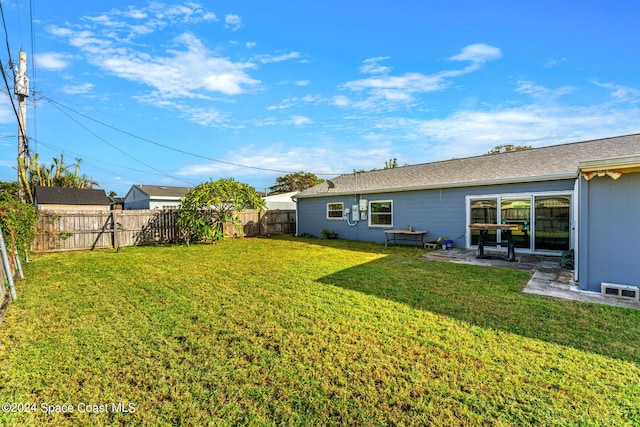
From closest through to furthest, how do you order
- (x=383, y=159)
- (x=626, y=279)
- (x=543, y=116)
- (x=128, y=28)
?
(x=626, y=279), (x=128, y=28), (x=543, y=116), (x=383, y=159)

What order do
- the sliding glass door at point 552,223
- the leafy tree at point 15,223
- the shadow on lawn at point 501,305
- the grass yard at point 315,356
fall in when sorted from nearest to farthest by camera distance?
the grass yard at point 315,356, the shadow on lawn at point 501,305, the leafy tree at point 15,223, the sliding glass door at point 552,223

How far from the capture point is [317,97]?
13594 mm

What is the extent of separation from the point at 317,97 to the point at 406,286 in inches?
437

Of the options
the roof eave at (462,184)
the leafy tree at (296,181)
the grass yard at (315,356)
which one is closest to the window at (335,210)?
the roof eave at (462,184)

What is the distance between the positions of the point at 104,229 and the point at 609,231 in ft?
45.0

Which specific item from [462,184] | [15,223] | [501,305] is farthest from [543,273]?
[15,223]

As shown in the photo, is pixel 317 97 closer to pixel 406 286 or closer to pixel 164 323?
pixel 406 286

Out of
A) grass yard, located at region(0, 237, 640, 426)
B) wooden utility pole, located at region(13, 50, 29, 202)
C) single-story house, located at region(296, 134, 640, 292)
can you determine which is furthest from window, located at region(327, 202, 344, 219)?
wooden utility pole, located at region(13, 50, 29, 202)

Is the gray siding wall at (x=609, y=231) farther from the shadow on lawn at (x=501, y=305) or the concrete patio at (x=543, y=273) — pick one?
the shadow on lawn at (x=501, y=305)

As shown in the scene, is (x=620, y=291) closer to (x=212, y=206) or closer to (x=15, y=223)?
(x=15, y=223)

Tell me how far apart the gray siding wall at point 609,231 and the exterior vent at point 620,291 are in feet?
0.38

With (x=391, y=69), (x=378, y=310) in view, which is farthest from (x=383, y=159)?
(x=378, y=310)

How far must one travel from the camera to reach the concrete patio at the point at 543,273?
4.32 m

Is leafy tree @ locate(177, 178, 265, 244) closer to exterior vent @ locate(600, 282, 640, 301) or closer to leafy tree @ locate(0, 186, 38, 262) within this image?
leafy tree @ locate(0, 186, 38, 262)
